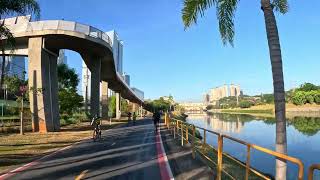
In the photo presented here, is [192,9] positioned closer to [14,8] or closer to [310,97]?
[14,8]

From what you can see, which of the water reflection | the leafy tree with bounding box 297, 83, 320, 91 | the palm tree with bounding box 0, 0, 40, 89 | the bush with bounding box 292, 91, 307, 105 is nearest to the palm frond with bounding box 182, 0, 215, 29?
the palm tree with bounding box 0, 0, 40, 89

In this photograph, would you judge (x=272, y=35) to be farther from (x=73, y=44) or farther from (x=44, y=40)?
(x=73, y=44)

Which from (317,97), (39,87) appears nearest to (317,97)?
(317,97)

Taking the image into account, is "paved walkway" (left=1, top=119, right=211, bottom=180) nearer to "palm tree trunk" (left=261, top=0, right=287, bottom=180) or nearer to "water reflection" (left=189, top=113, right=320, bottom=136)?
"palm tree trunk" (left=261, top=0, right=287, bottom=180)

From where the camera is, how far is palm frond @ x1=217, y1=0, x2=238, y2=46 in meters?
13.5

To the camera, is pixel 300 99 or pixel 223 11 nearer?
pixel 223 11

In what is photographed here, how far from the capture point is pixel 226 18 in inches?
549

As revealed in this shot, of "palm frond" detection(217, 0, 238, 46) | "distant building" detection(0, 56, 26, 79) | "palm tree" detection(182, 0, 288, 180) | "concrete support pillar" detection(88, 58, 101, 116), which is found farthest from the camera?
"distant building" detection(0, 56, 26, 79)

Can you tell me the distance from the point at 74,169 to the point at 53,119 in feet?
89.2

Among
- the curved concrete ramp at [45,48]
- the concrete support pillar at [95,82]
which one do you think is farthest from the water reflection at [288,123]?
the curved concrete ramp at [45,48]

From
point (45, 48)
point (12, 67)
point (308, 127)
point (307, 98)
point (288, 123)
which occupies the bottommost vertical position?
point (308, 127)

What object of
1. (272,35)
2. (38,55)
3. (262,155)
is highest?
(38,55)

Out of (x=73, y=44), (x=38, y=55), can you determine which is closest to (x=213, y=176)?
(x=38, y=55)

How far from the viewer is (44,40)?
39.8 m
